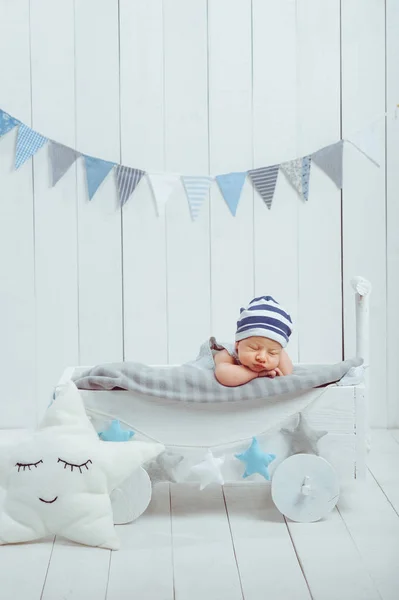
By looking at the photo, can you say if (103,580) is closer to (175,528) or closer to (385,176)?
(175,528)

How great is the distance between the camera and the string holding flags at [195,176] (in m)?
2.61

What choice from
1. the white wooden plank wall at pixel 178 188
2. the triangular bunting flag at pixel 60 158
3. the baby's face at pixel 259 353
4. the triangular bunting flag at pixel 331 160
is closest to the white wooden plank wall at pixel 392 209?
the white wooden plank wall at pixel 178 188

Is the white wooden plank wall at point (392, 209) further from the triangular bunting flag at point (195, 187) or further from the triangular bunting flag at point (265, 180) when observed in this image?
the triangular bunting flag at point (195, 187)

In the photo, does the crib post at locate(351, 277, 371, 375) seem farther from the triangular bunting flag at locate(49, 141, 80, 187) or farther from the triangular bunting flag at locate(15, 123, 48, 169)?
the triangular bunting flag at locate(15, 123, 48, 169)

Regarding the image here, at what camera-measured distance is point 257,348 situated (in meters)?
1.94

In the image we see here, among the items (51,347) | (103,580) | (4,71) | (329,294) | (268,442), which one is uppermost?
(4,71)

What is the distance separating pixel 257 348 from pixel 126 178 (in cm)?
93

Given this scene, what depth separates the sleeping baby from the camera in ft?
6.25

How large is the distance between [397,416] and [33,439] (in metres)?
1.45

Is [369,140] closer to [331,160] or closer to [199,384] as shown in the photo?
[331,160]

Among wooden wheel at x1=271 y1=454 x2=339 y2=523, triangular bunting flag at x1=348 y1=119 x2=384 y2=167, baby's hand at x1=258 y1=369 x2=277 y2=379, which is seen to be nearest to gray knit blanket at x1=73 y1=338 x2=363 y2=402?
baby's hand at x1=258 y1=369 x2=277 y2=379

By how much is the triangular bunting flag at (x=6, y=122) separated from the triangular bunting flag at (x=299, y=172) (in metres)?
0.86

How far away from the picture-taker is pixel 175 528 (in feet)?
6.10

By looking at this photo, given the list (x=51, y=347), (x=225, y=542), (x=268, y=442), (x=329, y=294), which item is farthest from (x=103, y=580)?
(x=329, y=294)
